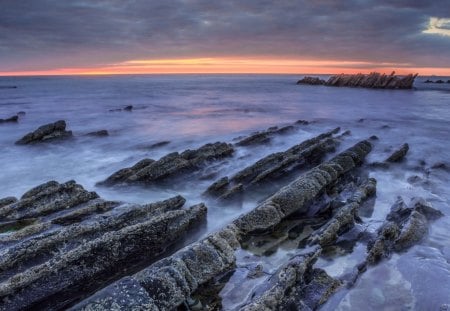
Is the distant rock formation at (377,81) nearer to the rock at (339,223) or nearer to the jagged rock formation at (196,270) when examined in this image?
the rock at (339,223)

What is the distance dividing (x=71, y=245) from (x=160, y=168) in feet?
19.5

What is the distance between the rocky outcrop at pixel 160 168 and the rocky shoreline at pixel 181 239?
0.04 m

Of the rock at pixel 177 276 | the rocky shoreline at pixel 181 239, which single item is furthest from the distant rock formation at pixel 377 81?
the rock at pixel 177 276

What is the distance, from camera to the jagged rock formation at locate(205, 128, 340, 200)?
10.6 meters

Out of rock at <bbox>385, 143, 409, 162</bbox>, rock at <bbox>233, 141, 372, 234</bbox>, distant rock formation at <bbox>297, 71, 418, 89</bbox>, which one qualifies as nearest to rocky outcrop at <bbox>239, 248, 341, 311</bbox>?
rock at <bbox>233, 141, 372, 234</bbox>

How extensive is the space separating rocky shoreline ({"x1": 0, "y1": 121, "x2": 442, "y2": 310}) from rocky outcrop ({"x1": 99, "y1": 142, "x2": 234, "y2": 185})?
0.04m

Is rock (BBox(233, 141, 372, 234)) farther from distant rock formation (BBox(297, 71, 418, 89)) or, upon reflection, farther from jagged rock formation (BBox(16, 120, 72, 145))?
distant rock formation (BBox(297, 71, 418, 89))

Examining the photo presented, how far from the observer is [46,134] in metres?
19.1

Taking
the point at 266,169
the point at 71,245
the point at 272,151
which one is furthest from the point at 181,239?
the point at 272,151

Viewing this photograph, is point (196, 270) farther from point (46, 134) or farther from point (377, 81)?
point (377, 81)

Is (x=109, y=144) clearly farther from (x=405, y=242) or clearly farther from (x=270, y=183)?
(x=405, y=242)

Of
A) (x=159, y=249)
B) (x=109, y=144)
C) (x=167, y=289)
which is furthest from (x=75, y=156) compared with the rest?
(x=167, y=289)

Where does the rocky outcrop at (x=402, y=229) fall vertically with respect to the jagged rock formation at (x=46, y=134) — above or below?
above

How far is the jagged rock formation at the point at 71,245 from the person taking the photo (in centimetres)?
514
